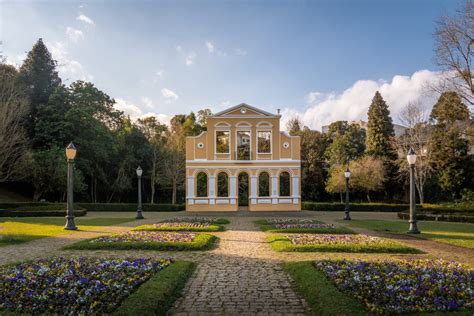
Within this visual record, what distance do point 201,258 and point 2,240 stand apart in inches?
300

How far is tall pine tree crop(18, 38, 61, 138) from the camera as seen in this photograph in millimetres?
35406

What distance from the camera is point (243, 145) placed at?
106ft

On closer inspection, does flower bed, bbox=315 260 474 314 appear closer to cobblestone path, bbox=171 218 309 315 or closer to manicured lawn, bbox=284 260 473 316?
manicured lawn, bbox=284 260 473 316

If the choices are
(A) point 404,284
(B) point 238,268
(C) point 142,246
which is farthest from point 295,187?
(A) point 404,284

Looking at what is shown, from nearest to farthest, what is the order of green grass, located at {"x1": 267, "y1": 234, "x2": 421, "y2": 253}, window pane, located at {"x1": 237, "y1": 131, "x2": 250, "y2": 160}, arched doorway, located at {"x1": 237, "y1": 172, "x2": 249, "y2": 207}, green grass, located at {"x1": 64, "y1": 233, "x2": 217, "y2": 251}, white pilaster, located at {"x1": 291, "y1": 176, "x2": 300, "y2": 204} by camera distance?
1. green grass, located at {"x1": 267, "y1": 234, "x2": 421, "y2": 253}
2. green grass, located at {"x1": 64, "y1": 233, "x2": 217, "y2": 251}
3. white pilaster, located at {"x1": 291, "y1": 176, "x2": 300, "y2": 204}
4. window pane, located at {"x1": 237, "y1": 131, "x2": 250, "y2": 160}
5. arched doorway, located at {"x1": 237, "y1": 172, "x2": 249, "y2": 207}

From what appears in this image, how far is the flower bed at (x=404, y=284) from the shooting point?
472 cm

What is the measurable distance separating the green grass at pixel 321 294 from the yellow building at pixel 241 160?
23.8 meters

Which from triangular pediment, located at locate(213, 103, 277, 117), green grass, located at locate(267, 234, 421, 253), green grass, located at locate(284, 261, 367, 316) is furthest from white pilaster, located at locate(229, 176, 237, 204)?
green grass, located at locate(284, 261, 367, 316)

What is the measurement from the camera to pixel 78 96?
35.6 meters

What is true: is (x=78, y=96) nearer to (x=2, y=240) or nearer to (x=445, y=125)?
(x=2, y=240)

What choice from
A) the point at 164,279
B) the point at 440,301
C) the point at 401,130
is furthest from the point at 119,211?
the point at 401,130

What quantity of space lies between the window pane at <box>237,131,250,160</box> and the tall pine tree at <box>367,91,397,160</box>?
55.7 feet

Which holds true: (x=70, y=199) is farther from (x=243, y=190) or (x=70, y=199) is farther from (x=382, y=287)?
(x=243, y=190)

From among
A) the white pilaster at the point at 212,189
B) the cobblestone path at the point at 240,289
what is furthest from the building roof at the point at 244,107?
the cobblestone path at the point at 240,289
